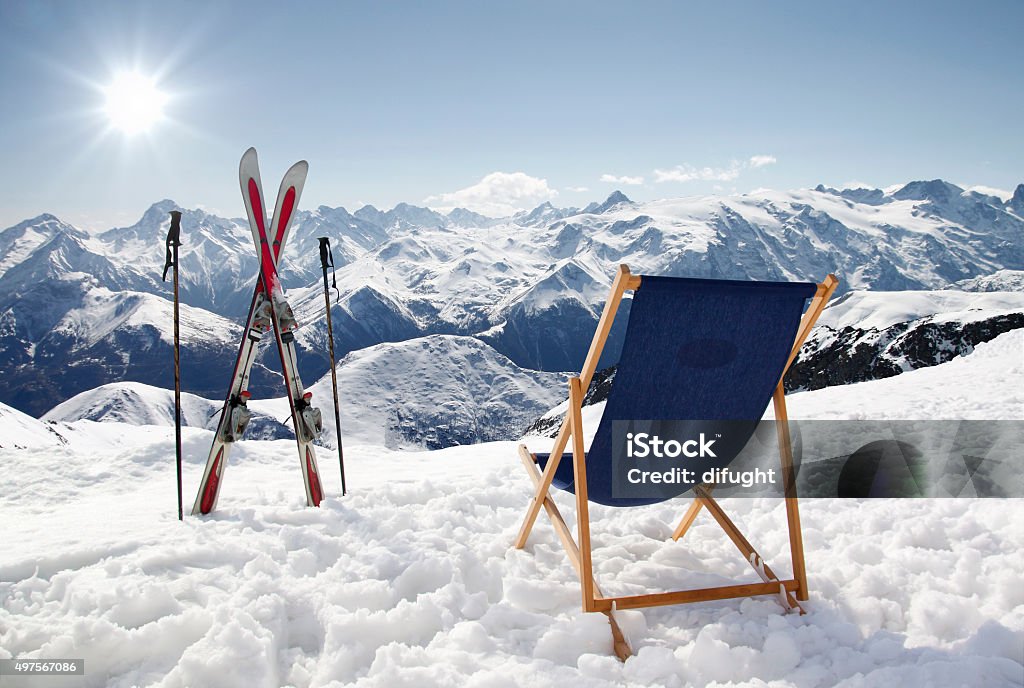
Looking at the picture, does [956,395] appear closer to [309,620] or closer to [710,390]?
[710,390]

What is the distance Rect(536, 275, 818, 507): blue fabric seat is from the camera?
322cm

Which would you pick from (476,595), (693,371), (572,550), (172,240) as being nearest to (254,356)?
(172,240)

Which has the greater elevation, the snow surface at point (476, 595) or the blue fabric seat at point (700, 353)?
the blue fabric seat at point (700, 353)

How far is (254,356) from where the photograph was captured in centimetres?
564

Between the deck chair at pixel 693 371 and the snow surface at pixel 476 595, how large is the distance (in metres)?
0.21

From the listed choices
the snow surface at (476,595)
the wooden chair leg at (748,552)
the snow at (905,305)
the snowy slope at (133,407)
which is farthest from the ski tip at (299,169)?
the snow at (905,305)

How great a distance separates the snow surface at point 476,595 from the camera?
2.86m

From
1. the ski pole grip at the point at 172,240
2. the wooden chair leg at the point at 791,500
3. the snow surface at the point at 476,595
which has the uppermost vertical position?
the ski pole grip at the point at 172,240

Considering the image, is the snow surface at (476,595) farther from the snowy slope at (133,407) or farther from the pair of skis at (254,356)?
the snowy slope at (133,407)

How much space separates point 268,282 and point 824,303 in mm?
4651

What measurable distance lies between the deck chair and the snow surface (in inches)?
8.3
